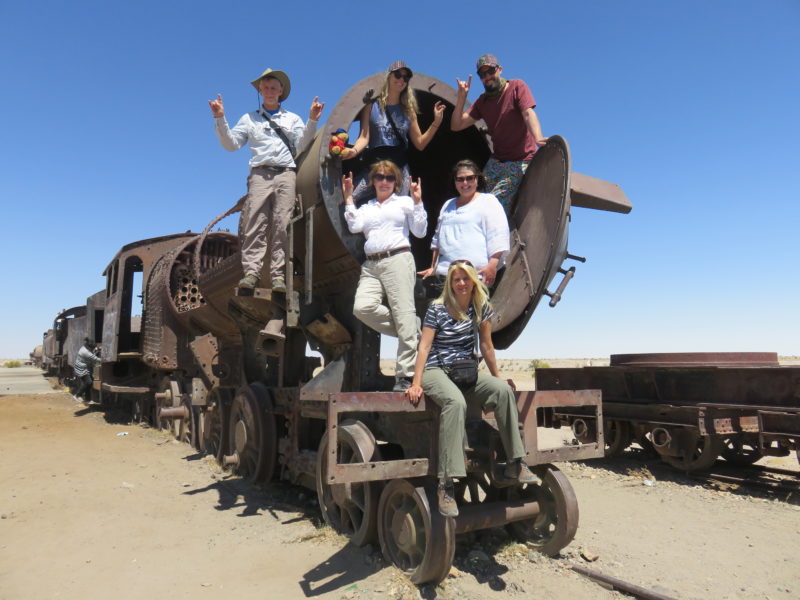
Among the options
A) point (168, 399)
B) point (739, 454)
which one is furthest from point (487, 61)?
point (168, 399)

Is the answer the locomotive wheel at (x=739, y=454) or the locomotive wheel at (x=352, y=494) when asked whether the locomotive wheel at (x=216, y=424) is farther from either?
the locomotive wheel at (x=739, y=454)

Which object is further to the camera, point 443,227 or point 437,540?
point 443,227

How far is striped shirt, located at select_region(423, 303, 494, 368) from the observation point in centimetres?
373

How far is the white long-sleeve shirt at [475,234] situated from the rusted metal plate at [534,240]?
0.31 m

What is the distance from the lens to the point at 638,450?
9.67 m

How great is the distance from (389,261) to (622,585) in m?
2.70

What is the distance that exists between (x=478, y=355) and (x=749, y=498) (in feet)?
16.0

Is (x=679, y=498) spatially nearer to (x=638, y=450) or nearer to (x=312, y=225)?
(x=638, y=450)

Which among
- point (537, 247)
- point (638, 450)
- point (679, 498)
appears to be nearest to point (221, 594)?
point (537, 247)

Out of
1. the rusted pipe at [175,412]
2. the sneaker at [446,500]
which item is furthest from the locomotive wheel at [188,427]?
the sneaker at [446,500]

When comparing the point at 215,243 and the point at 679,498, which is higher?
the point at 215,243

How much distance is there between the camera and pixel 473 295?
150 inches

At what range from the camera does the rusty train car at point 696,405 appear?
270 inches

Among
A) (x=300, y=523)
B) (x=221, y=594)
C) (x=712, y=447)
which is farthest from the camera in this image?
(x=712, y=447)
